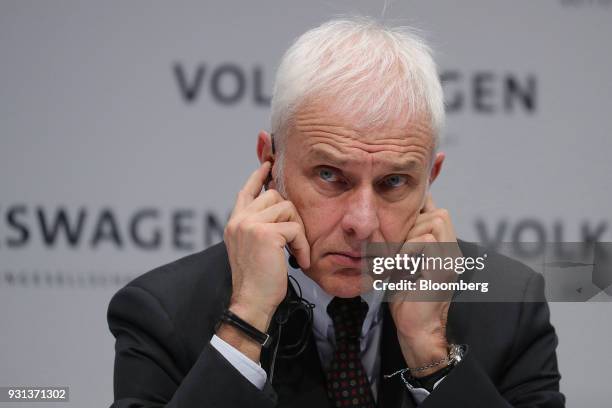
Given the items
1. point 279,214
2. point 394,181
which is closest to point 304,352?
point 279,214

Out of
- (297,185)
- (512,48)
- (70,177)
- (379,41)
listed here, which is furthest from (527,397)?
(70,177)

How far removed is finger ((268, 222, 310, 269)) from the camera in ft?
6.65

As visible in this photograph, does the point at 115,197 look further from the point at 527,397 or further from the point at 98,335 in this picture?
the point at 527,397

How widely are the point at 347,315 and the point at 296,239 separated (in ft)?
0.89

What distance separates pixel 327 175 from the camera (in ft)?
6.76

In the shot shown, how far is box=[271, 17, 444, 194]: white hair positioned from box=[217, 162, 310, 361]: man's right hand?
0.14 meters

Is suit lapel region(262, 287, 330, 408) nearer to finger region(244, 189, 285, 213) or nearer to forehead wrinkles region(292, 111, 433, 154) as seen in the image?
finger region(244, 189, 285, 213)

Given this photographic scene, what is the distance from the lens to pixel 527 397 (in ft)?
6.96

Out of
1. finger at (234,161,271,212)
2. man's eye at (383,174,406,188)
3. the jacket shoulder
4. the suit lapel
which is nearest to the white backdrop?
the jacket shoulder

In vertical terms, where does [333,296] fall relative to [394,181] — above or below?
below

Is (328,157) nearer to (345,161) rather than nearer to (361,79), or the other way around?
(345,161)

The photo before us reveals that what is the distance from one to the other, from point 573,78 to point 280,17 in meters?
1.24

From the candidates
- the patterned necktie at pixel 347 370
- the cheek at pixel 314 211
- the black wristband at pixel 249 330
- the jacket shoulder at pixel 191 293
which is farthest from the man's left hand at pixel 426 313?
the jacket shoulder at pixel 191 293

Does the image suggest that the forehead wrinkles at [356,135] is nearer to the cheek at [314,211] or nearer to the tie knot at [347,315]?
the cheek at [314,211]
